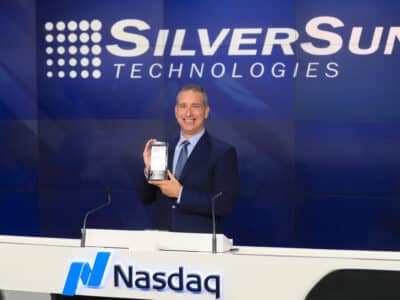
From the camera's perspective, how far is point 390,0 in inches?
162

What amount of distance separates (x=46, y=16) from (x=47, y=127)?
2.83 ft

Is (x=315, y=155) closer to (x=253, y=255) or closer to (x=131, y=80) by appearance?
(x=131, y=80)

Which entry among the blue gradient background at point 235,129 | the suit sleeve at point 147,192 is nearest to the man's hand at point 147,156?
the suit sleeve at point 147,192

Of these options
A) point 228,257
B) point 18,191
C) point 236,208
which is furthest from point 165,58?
point 228,257

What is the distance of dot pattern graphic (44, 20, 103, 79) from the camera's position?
15.1 ft

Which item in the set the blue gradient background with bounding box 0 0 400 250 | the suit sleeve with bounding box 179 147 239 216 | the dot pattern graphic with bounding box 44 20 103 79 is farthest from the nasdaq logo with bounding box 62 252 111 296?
the dot pattern graphic with bounding box 44 20 103 79

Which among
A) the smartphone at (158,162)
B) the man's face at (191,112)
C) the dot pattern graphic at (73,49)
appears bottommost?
the smartphone at (158,162)

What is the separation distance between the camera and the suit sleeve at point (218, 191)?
3.82m

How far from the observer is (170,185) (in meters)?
3.88

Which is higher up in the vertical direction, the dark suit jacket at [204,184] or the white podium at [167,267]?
the dark suit jacket at [204,184]

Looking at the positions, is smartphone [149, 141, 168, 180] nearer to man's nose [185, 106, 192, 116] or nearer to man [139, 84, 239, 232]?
man [139, 84, 239, 232]

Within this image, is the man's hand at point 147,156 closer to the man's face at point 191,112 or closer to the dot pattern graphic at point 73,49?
the man's face at point 191,112

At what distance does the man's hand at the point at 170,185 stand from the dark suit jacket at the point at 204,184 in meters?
0.07

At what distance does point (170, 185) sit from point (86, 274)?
54.9 inches
